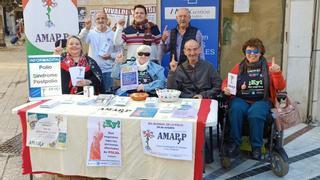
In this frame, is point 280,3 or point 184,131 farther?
point 280,3

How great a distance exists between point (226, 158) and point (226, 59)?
2.37 m

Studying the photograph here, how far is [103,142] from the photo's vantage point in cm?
310

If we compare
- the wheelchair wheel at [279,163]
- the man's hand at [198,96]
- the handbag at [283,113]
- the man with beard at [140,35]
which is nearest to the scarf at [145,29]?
the man with beard at [140,35]

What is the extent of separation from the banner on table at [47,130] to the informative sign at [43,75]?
0.52 meters

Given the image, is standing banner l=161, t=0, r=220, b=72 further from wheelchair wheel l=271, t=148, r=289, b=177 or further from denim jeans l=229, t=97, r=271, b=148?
wheelchair wheel l=271, t=148, r=289, b=177

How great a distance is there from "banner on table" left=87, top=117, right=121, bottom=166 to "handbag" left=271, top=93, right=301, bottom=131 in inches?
62.2

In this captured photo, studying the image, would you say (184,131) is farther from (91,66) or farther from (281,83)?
(91,66)

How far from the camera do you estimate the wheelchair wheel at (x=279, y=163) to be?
375cm

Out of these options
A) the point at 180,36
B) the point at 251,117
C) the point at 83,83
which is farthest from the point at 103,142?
the point at 180,36

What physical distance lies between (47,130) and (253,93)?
2053 mm

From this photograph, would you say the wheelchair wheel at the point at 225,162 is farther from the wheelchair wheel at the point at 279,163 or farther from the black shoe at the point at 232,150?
the wheelchair wheel at the point at 279,163

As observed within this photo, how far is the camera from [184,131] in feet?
9.55

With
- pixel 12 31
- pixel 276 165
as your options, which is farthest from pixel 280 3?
pixel 12 31

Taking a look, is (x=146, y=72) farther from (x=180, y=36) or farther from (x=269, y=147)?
(x=269, y=147)
